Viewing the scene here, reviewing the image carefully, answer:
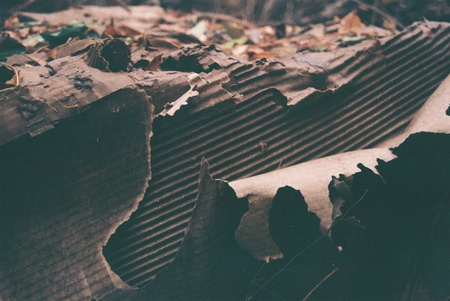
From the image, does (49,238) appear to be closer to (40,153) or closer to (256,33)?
(40,153)

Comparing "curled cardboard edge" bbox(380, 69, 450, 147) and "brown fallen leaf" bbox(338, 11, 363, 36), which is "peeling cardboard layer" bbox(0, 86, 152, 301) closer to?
"curled cardboard edge" bbox(380, 69, 450, 147)

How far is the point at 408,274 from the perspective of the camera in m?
1.66

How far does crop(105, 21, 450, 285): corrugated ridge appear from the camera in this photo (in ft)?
5.71

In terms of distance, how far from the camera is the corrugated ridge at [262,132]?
68.5 inches

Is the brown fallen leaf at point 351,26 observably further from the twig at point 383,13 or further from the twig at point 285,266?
the twig at point 285,266

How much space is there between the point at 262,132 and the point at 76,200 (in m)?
0.78

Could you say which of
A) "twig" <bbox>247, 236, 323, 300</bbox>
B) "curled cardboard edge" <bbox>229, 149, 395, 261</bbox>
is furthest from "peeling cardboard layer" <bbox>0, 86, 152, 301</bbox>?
"twig" <bbox>247, 236, 323, 300</bbox>

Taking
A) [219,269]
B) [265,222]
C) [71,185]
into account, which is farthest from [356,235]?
[71,185]

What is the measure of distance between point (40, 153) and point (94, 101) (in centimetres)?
27

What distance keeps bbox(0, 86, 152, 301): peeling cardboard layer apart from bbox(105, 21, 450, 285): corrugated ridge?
0.22 ft

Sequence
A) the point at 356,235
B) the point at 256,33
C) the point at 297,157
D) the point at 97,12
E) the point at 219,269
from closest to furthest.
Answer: the point at 356,235 → the point at 219,269 → the point at 297,157 → the point at 256,33 → the point at 97,12

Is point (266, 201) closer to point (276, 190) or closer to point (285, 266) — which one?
point (276, 190)

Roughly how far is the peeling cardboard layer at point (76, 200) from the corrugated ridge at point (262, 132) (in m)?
0.07

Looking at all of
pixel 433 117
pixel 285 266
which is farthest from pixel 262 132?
pixel 433 117
